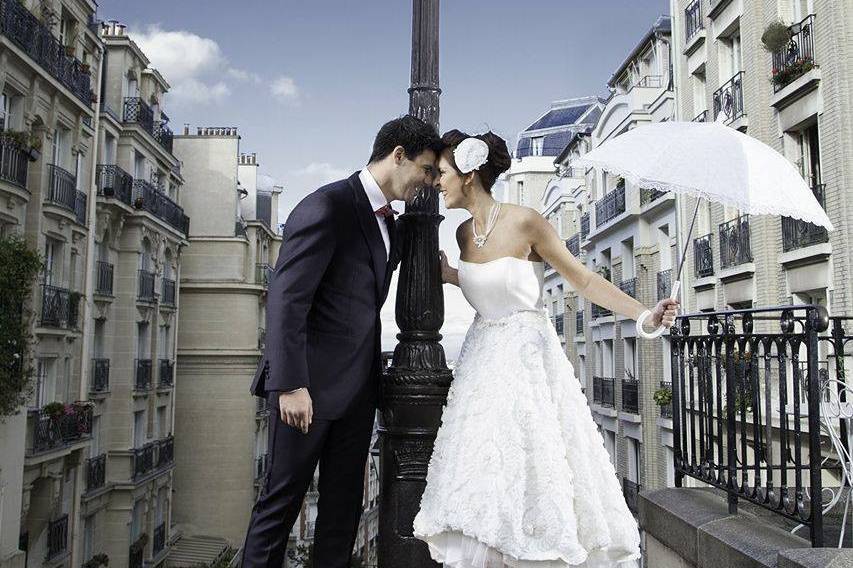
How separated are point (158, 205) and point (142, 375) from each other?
6755 mm

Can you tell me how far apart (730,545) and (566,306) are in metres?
38.3

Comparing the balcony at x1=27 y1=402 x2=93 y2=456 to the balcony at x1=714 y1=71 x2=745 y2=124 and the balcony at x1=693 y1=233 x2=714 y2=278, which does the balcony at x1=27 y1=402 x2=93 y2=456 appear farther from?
the balcony at x1=714 y1=71 x2=745 y2=124

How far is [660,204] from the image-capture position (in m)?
27.1

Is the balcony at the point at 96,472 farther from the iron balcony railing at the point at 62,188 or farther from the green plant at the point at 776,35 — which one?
the green plant at the point at 776,35

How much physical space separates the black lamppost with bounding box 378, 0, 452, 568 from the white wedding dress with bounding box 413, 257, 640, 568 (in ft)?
1.54

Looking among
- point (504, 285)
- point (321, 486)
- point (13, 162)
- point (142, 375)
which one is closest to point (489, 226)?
point (504, 285)

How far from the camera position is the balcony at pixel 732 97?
20.9 m

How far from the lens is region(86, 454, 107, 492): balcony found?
2536cm

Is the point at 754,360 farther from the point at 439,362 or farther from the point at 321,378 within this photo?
the point at 321,378

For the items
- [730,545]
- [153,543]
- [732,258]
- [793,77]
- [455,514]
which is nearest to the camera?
[455,514]

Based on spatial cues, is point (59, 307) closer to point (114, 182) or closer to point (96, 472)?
point (114, 182)

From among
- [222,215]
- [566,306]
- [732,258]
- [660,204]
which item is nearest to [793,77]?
[732,258]

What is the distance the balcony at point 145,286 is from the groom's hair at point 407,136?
2688cm

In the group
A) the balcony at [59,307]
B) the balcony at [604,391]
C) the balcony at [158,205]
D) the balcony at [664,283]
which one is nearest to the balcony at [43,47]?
the balcony at [158,205]
